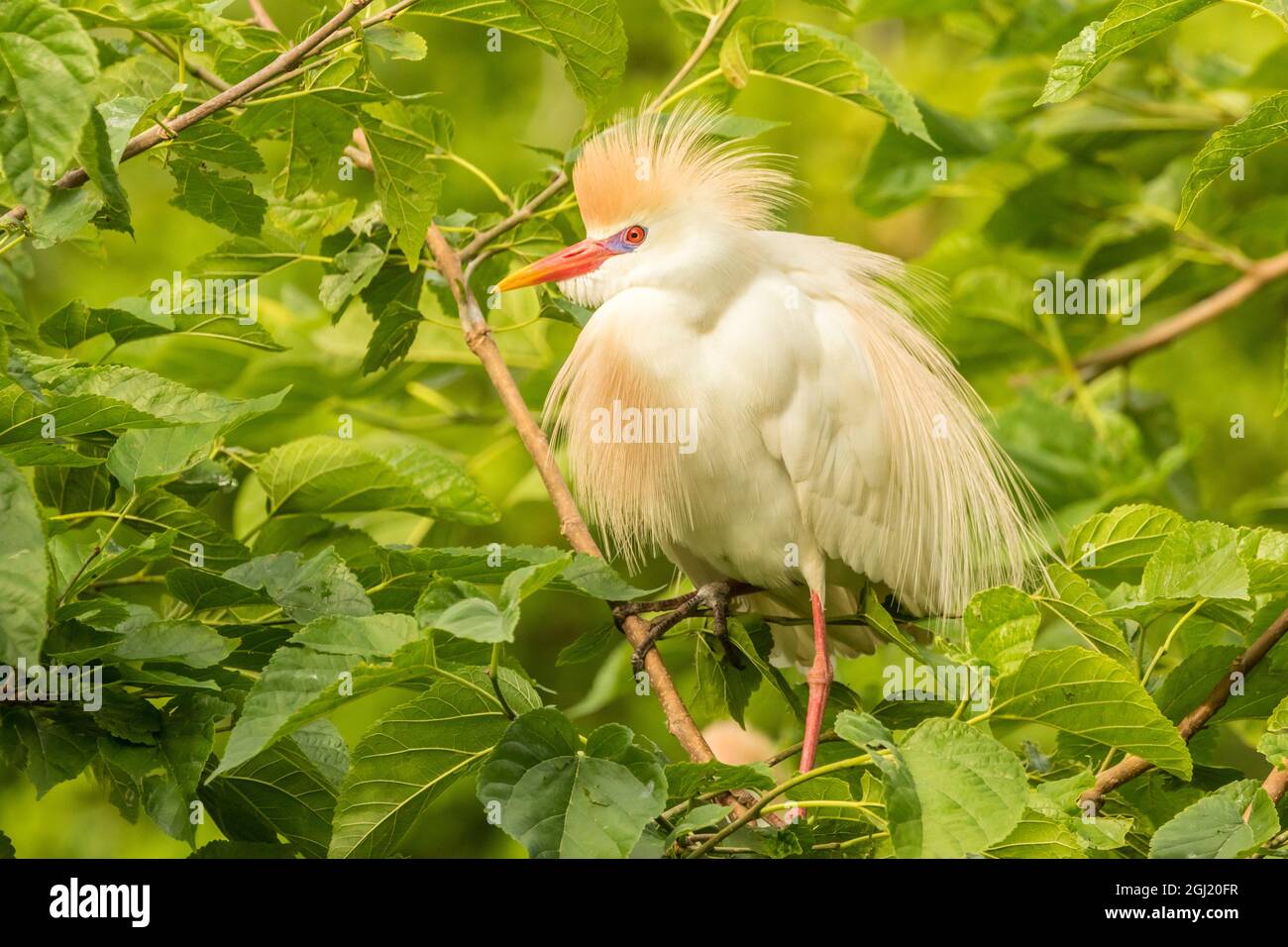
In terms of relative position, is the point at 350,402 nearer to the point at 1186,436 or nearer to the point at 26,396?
the point at 26,396

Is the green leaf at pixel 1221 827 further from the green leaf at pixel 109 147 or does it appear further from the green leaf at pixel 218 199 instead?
the green leaf at pixel 218 199

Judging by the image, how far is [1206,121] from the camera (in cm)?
324

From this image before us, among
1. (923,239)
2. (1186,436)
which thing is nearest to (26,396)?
(1186,436)

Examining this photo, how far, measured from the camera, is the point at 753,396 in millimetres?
2166

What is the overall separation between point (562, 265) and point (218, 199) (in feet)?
1.90

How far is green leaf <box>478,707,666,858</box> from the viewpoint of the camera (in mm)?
1268

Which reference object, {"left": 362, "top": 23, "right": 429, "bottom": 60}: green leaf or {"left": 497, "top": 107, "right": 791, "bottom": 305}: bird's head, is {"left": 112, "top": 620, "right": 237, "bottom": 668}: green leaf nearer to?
{"left": 362, "top": 23, "right": 429, "bottom": 60}: green leaf

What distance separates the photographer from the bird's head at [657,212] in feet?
7.06

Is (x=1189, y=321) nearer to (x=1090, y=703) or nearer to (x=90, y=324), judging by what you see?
(x=1090, y=703)

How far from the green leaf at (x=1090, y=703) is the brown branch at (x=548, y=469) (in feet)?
1.38

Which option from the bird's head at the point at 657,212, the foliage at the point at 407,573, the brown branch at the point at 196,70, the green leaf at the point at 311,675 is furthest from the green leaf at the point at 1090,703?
the brown branch at the point at 196,70

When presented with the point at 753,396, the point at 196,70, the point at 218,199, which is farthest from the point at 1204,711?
the point at 196,70

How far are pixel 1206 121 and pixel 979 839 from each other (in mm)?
2609

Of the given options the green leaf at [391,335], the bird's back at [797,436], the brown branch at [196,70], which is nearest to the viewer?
the brown branch at [196,70]
